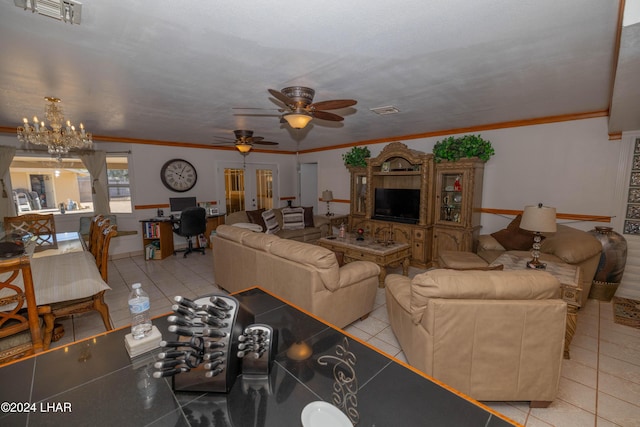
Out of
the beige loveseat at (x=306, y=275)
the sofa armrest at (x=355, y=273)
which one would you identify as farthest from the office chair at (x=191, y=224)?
the sofa armrest at (x=355, y=273)

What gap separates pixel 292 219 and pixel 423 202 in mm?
2623

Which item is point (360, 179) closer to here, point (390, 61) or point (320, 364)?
point (390, 61)

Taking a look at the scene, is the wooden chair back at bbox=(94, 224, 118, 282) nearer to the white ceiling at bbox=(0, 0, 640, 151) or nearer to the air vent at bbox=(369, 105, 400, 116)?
the white ceiling at bbox=(0, 0, 640, 151)

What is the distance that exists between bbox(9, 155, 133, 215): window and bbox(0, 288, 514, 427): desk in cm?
548

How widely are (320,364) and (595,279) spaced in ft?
13.9

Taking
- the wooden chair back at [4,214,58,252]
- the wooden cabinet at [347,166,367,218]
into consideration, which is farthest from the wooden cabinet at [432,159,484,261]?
the wooden chair back at [4,214,58,252]

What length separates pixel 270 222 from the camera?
560cm

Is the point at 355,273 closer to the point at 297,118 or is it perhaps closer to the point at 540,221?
the point at 297,118

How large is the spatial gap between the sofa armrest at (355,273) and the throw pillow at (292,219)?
3.10 m

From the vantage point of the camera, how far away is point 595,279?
11.4ft

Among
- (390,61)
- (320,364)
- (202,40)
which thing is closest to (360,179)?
(390,61)

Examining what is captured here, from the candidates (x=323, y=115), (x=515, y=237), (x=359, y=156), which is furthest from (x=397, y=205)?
(x=323, y=115)

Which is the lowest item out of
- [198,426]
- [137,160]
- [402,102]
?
[198,426]

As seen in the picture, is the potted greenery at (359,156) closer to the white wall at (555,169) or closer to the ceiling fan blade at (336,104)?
the white wall at (555,169)
